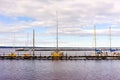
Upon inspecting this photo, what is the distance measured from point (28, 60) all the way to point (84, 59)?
65.5 ft

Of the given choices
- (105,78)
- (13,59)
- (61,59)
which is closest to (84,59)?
(61,59)

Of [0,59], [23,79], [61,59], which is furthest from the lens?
[0,59]

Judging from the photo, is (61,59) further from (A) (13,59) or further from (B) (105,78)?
(B) (105,78)

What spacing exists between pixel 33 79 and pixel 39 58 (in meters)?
48.6

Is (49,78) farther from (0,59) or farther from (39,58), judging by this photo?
(0,59)

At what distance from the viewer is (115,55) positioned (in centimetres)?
10425

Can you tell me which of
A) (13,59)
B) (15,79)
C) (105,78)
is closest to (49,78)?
(15,79)

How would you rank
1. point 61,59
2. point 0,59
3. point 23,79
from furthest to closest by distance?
point 0,59 → point 61,59 → point 23,79

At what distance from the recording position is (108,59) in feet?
325

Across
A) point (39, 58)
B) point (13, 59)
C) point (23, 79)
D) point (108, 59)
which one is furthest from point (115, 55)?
point (23, 79)

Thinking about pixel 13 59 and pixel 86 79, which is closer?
pixel 86 79

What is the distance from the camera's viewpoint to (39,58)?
100062 mm

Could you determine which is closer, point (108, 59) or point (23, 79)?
point (23, 79)

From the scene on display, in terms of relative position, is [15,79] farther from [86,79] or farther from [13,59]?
[13,59]
